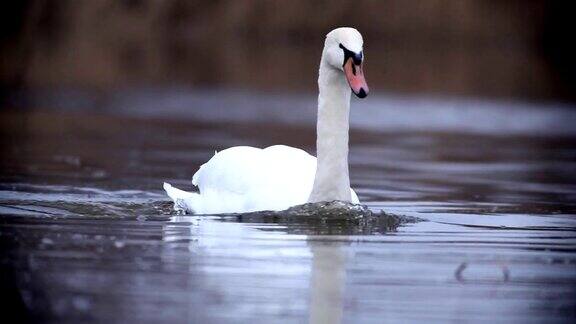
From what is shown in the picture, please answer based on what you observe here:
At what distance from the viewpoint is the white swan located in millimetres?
9984

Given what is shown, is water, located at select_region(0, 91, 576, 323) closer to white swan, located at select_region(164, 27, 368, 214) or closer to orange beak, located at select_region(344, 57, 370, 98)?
white swan, located at select_region(164, 27, 368, 214)

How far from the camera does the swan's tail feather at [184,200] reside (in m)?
10.9

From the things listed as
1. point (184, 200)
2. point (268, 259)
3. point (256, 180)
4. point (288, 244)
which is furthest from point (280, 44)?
point (268, 259)

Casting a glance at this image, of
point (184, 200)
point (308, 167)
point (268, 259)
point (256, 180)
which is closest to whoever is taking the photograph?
point (268, 259)

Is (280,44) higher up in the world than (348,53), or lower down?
higher up

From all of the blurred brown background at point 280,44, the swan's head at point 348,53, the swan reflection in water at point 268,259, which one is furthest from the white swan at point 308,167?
the blurred brown background at point 280,44

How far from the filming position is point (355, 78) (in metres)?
9.69

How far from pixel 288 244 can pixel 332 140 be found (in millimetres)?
1506

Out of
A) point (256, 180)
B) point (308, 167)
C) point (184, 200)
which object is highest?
point (308, 167)

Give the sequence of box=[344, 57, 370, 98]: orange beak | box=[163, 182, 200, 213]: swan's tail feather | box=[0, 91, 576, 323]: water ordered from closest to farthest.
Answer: box=[0, 91, 576, 323]: water
box=[344, 57, 370, 98]: orange beak
box=[163, 182, 200, 213]: swan's tail feather

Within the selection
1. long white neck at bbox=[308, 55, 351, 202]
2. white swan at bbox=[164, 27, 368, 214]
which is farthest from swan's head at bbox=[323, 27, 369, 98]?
long white neck at bbox=[308, 55, 351, 202]

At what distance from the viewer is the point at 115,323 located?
642 centimetres

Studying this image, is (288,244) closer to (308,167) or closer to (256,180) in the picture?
(256,180)

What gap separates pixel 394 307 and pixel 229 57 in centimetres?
2631
